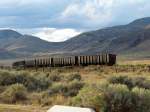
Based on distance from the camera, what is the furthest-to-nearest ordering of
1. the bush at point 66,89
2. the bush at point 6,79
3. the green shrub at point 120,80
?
the bush at point 6,79
the green shrub at point 120,80
the bush at point 66,89

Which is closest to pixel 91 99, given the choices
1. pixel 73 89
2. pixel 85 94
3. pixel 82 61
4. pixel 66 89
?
pixel 85 94

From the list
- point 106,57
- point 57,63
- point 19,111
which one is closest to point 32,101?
point 19,111

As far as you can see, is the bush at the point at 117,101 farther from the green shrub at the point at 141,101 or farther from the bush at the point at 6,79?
the bush at the point at 6,79

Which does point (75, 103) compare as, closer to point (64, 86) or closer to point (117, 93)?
point (117, 93)

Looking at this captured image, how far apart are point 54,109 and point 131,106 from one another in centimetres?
414

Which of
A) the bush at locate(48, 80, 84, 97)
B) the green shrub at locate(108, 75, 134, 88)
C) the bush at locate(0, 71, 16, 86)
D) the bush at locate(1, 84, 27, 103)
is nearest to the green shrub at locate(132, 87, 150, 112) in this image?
the bush at locate(1, 84, 27, 103)

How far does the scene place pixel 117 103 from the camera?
16.5m

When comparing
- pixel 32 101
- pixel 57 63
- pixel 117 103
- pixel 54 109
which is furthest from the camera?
pixel 57 63

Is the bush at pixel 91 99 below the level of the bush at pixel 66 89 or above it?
above

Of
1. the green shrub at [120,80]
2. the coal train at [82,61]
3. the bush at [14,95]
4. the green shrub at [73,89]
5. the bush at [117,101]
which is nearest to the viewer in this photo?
the bush at [117,101]

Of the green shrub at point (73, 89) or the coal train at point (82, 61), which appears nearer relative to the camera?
the green shrub at point (73, 89)

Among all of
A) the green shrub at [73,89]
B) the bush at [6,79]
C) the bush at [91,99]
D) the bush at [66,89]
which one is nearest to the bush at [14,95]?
the bush at [66,89]

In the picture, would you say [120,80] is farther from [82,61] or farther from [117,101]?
[82,61]

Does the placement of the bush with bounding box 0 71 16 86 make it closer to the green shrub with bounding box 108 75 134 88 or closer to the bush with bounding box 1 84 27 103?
the bush with bounding box 1 84 27 103
